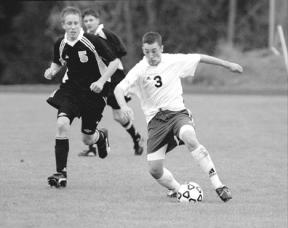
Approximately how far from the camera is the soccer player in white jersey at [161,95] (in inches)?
339

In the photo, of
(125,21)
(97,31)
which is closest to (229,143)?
(97,31)

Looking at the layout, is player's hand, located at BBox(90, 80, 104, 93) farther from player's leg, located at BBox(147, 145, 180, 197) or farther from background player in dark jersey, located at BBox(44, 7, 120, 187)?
player's leg, located at BBox(147, 145, 180, 197)

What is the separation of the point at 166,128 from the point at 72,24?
161 centimetres

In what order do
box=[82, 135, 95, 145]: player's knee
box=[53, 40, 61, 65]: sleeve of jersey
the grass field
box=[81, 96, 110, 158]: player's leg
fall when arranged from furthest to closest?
1. box=[82, 135, 95, 145]: player's knee
2. box=[81, 96, 110, 158]: player's leg
3. box=[53, 40, 61, 65]: sleeve of jersey
4. the grass field

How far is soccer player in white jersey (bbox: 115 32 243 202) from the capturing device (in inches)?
339

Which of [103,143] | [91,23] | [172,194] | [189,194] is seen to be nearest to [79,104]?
[103,143]

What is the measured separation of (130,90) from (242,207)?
162cm

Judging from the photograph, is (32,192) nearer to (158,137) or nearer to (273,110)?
(158,137)

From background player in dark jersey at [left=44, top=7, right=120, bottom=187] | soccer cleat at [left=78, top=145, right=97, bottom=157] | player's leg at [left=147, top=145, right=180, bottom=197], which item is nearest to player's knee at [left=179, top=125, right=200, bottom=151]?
player's leg at [left=147, top=145, right=180, bottom=197]

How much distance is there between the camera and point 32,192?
8883mm

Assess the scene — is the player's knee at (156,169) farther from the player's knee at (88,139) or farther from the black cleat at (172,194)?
the player's knee at (88,139)

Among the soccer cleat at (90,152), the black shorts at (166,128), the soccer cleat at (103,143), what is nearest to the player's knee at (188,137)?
the black shorts at (166,128)

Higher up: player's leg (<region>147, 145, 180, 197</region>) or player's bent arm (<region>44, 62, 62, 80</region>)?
player's bent arm (<region>44, 62, 62, 80</region>)

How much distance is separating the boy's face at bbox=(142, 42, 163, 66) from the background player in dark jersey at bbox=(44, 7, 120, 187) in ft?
2.27
